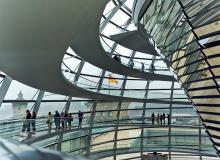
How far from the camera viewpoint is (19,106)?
75.7ft

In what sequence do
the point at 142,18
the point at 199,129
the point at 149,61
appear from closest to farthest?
1. the point at 142,18
2. the point at 149,61
3. the point at 199,129

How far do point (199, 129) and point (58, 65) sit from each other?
2634cm

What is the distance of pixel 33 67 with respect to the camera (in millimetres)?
14805

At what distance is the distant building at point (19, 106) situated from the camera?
22.7 m

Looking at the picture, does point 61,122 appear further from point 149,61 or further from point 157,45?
point 149,61

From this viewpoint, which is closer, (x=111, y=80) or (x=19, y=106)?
(x=19, y=106)

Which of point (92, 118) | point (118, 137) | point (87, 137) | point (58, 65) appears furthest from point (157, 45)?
point (118, 137)

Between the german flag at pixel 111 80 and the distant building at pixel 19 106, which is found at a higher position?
the german flag at pixel 111 80

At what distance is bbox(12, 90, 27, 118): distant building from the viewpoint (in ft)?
74.3

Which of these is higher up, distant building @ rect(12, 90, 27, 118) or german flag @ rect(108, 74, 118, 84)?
german flag @ rect(108, 74, 118, 84)

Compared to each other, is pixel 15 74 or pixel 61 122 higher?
pixel 15 74

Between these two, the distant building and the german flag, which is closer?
the distant building

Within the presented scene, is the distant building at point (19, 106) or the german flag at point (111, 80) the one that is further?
the german flag at point (111, 80)

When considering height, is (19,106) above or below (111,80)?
below
